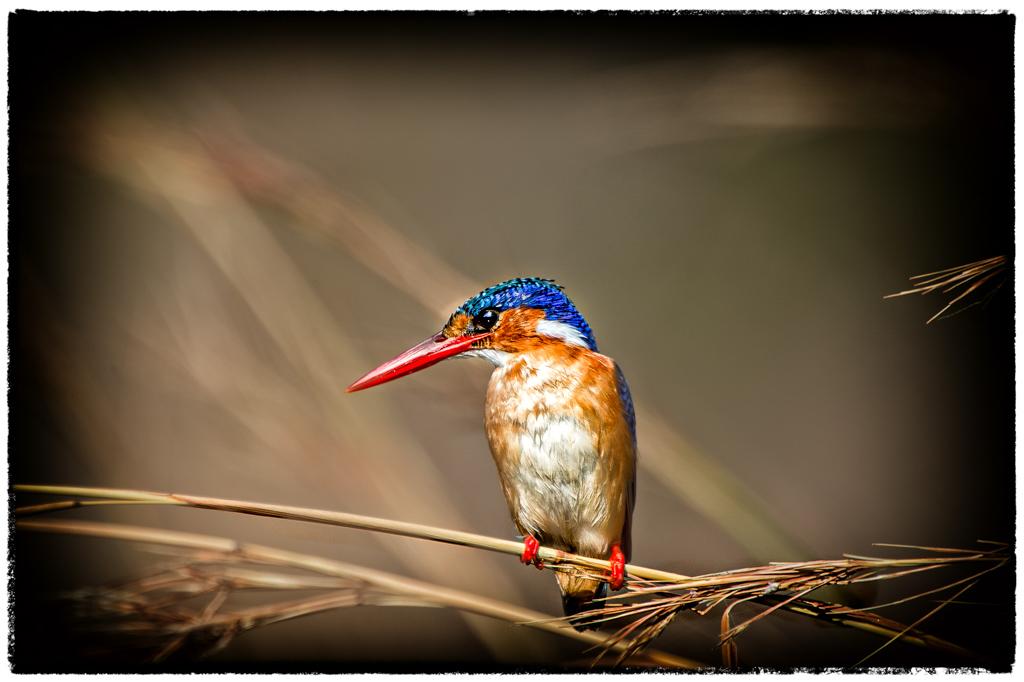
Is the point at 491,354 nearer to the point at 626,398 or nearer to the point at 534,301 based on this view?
the point at 534,301

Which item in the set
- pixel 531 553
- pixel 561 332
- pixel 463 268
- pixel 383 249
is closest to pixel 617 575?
pixel 531 553

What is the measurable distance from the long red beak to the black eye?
2cm

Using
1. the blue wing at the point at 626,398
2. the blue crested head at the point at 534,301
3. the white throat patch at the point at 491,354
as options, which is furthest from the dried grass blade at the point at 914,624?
the white throat patch at the point at 491,354

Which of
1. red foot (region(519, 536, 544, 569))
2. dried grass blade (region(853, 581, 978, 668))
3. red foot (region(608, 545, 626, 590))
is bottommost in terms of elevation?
dried grass blade (region(853, 581, 978, 668))

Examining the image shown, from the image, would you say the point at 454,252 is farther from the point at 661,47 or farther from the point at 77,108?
the point at 77,108

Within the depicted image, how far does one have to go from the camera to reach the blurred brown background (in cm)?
213

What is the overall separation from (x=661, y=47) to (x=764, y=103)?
29 cm

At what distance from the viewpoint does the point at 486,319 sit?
198 cm

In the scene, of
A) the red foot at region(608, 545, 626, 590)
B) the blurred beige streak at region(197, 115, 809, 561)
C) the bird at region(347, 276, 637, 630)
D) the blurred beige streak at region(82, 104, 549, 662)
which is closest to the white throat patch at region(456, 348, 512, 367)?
the bird at region(347, 276, 637, 630)

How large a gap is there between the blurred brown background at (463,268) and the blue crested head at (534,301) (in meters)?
0.10

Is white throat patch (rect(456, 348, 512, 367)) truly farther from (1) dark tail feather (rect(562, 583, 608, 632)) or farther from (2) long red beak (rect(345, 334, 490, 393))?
(1) dark tail feather (rect(562, 583, 608, 632))

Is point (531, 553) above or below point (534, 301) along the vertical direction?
below

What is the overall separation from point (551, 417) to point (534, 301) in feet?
0.88

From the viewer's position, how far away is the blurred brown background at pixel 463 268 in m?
2.13
